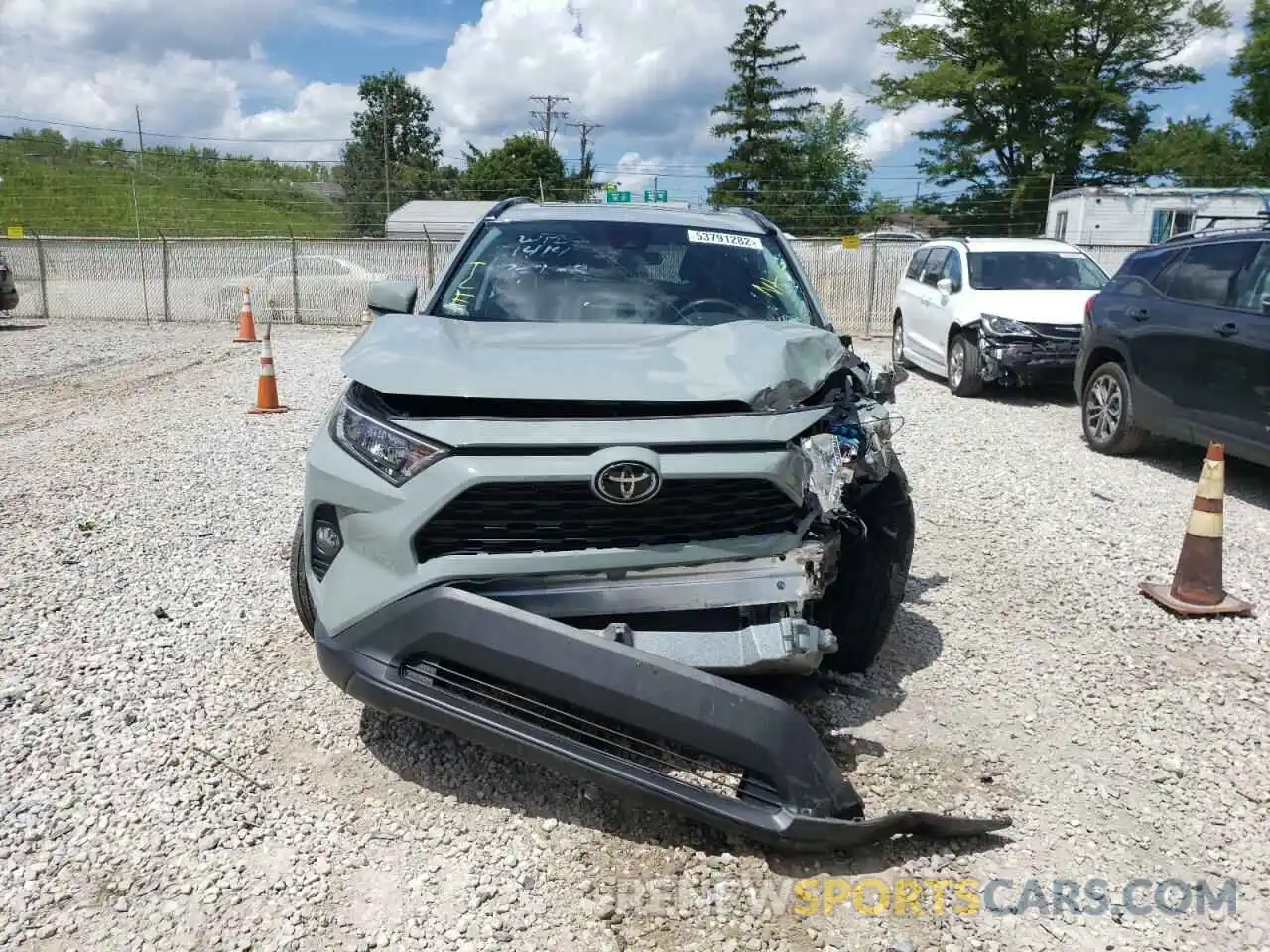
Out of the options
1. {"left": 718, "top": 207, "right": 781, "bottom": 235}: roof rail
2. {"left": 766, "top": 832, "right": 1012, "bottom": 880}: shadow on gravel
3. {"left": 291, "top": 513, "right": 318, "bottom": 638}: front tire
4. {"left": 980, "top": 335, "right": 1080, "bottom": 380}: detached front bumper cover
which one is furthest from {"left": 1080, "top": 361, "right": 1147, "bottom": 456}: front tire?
{"left": 291, "top": 513, "right": 318, "bottom": 638}: front tire

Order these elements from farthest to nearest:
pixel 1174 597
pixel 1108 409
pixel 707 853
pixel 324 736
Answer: pixel 1108 409, pixel 1174 597, pixel 324 736, pixel 707 853

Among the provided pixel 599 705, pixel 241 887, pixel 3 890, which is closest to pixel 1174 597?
pixel 599 705

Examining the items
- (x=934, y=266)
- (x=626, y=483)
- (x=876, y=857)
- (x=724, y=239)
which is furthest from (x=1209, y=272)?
(x=626, y=483)

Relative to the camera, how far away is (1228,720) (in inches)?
151

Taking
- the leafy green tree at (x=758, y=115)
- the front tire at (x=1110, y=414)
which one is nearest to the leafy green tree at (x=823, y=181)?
the leafy green tree at (x=758, y=115)

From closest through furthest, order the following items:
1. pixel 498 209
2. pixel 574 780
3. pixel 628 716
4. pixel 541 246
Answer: pixel 628 716
pixel 574 780
pixel 541 246
pixel 498 209

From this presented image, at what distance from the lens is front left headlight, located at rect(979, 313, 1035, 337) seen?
35.4 ft

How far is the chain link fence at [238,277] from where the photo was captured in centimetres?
2042

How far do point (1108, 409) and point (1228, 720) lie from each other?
16.8ft

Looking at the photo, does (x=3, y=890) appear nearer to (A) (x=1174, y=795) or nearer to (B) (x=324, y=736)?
(B) (x=324, y=736)

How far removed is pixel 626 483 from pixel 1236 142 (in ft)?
139

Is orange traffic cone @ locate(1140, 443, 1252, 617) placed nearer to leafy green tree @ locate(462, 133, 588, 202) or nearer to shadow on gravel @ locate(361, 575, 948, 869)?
shadow on gravel @ locate(361, 575, 948, 869)

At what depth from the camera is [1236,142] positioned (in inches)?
1446

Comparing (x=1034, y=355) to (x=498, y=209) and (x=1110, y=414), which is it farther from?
(x=498, y=209)
